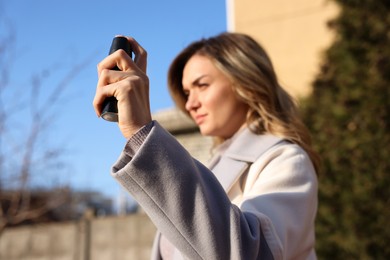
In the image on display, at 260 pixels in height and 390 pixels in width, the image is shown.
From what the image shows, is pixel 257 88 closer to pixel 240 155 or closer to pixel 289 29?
pixel 240 155

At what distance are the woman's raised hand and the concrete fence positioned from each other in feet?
13.9

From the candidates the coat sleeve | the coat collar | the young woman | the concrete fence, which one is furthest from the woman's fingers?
the concrete fence

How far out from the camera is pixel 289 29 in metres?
6.89

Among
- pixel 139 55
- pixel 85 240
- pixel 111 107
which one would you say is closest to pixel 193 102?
pixel 139 55

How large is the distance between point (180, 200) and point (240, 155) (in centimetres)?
70

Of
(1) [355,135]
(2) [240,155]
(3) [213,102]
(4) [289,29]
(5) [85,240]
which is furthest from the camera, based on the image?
(4) [289,29]

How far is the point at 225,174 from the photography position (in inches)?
70.6

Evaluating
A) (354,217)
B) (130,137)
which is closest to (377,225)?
(354,217)

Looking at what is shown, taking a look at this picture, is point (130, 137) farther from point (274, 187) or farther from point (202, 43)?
point (202, 43)

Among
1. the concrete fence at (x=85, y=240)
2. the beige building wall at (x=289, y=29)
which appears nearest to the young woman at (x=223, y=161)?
the concrete fence at (x=85, y=240)

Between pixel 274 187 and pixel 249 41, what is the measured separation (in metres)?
0.76

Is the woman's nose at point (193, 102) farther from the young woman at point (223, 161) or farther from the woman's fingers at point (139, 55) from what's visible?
the woman's fingers at point (139, 55)

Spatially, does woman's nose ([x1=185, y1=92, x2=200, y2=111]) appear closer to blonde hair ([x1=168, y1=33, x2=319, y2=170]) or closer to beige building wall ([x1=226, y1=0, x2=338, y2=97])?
blonde hair ([x1=168, y1=33, x2=319, y2=170])

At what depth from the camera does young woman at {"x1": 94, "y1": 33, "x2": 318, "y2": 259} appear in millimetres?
1127
